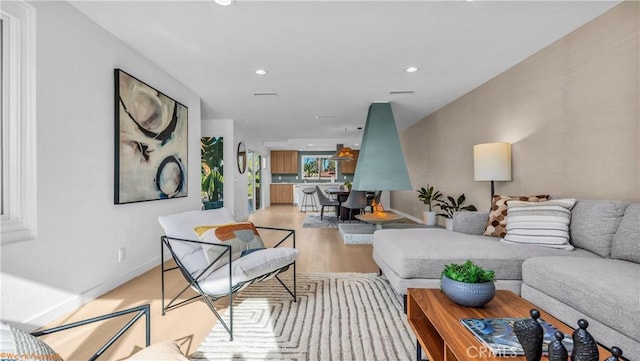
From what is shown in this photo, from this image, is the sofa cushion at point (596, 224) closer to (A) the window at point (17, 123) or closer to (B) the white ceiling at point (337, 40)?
(B) the white ceiling at point (337, 40)

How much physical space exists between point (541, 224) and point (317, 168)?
1062cm

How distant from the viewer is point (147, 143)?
10.4ft

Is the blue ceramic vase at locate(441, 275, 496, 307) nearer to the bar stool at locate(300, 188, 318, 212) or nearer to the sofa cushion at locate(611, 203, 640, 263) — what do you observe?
the sofa cushion at locate(611, 203, 640, 263)

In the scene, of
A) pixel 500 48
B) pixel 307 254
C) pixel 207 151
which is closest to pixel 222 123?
pixel 207 151

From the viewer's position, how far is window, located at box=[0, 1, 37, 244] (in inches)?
73.5

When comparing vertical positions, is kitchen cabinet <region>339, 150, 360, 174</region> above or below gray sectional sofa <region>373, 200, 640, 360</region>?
above

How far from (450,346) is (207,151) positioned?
5562 mm

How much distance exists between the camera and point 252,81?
4008 millimetres

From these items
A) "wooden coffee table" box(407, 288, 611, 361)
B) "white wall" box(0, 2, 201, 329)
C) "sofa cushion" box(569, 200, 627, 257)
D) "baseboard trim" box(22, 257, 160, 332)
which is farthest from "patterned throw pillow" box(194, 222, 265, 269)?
"sofa cushion" box(569, 200, 627, 257)

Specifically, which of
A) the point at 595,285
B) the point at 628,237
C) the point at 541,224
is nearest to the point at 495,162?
the point at 541,224

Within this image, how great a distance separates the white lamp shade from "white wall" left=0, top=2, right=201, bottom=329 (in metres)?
3.84

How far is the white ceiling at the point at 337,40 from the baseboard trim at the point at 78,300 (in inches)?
88.4

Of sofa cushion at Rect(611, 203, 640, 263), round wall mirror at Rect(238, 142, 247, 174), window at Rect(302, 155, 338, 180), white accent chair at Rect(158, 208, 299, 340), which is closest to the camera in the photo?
sofa cushion at Rect(611, 203, 640, 263)

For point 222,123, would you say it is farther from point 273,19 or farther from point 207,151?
point 273,19
